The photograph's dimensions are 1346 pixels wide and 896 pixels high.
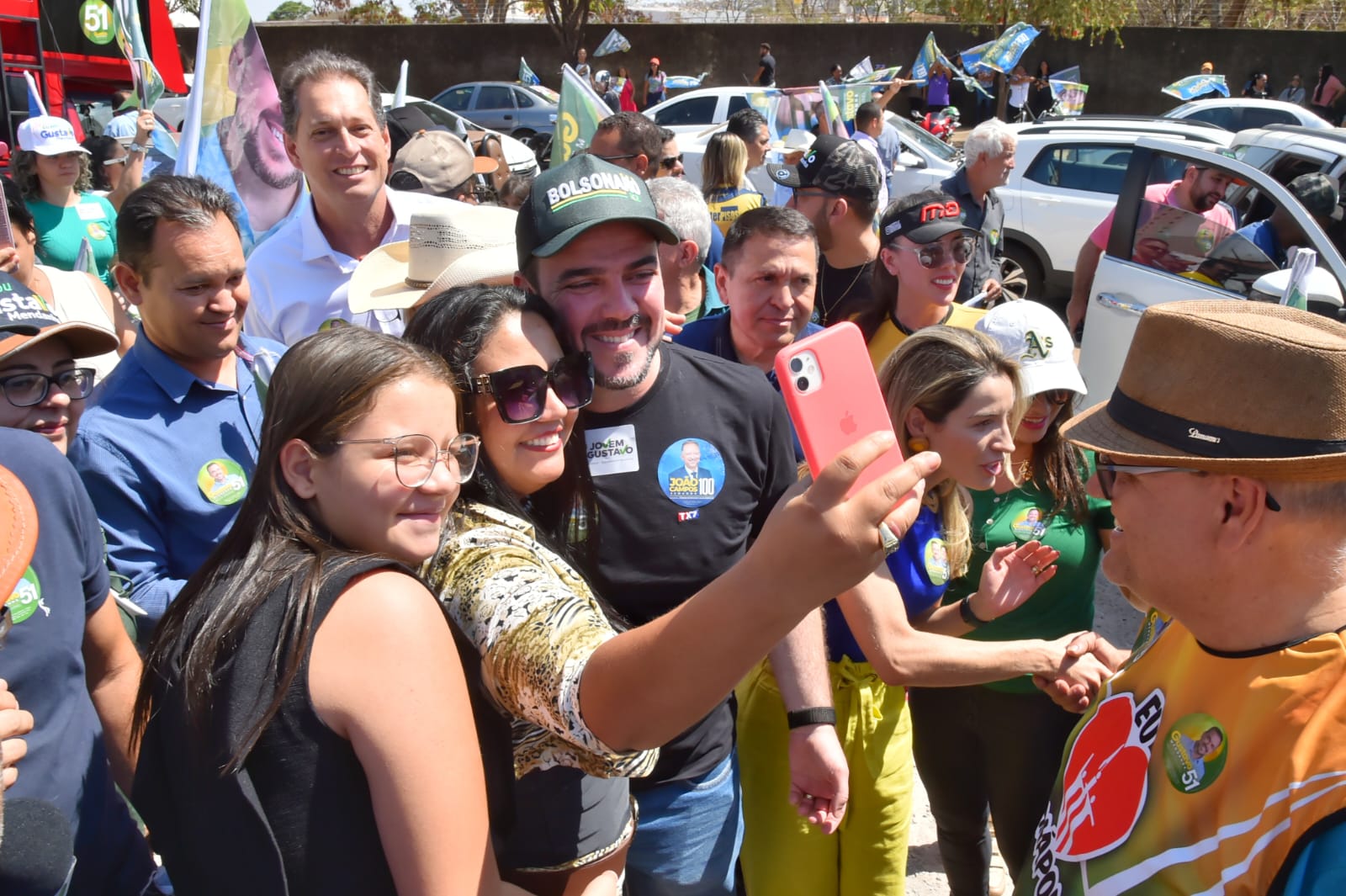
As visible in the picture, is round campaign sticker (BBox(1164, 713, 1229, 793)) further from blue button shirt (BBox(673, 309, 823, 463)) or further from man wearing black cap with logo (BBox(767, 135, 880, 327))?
man wearing black cap with logo (BBox(767, 135, 880, 327))

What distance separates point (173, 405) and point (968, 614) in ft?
6.93

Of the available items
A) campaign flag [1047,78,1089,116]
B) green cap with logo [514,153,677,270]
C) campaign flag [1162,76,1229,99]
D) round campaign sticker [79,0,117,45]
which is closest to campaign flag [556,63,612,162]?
green cap with logo [514,153,677,270]

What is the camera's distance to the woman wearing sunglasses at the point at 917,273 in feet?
13.5

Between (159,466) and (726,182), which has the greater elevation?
(726,182)

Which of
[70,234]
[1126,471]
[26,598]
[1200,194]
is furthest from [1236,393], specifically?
[70,234]

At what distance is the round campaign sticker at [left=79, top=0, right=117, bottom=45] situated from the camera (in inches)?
589

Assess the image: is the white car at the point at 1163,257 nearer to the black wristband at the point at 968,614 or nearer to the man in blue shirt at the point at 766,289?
the man in blue shirt at the point at 766,289

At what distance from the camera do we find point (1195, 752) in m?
1.49

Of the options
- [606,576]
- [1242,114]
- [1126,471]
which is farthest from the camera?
[1242,114]

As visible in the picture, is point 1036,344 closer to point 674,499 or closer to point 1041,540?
point 1041,540

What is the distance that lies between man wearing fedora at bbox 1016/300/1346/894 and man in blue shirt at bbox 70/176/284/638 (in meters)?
2.04

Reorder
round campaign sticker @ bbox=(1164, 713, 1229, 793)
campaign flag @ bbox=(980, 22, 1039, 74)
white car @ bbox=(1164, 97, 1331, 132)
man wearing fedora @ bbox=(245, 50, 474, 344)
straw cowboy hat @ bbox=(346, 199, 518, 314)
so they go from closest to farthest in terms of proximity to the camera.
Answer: round campaign sticker @ bbox=(1164, 713, 1229, 793)
straw cowboy hat @ bbox=(346, 199, 518, 314)
man wearing fedora @ bbox=(245, 50, 474, 344)
white car @ bbox=(1164, 97, 1331, 132)
campaign flag @ bbox=(980, 22, 1039, 74)

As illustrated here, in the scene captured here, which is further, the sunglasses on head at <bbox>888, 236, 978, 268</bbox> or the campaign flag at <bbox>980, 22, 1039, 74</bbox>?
the campaign flag at <bbox>980, 22, 1039, 74</bbox>

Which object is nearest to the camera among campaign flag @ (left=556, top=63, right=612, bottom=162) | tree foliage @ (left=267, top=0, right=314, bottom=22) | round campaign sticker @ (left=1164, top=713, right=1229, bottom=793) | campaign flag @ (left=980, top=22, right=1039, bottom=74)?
round campaign sticker @ (left=1164, top=713, right=1229, bottom=793)
